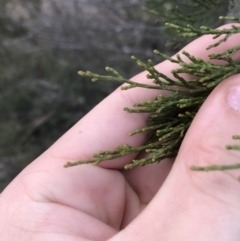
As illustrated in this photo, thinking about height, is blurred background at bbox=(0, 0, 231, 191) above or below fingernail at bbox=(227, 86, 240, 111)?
below

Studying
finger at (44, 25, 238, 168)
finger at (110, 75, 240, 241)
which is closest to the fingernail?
finger at (110, 75, 240, 241)

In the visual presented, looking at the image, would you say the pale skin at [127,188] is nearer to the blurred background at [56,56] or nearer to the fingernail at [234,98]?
the fingernail at [234,98]

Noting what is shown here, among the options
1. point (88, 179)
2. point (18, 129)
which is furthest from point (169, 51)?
point (88, 179)

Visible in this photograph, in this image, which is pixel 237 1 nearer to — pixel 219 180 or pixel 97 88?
pixel 219 180

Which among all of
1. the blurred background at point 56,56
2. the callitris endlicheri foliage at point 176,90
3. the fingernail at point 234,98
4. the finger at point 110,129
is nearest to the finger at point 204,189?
the fingernail at point 234,98

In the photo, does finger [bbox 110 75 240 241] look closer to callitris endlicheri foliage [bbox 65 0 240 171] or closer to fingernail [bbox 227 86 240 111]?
fingernail [bbox 227 86 240 111]

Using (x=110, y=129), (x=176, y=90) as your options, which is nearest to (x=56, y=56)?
(x=110, y=129)
